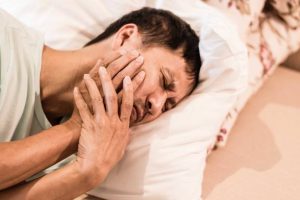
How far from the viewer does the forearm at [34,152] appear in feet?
2.68

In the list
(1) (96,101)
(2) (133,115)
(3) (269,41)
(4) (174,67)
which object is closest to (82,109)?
(1) (96,101)

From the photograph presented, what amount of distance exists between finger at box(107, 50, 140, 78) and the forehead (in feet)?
0.20

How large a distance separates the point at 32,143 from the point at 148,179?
0.27 meters

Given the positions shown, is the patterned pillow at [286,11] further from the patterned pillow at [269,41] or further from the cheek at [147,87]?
the cheek at [147,87]

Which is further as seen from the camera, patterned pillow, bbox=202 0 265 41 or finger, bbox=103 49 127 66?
patterned pillow, bbox=202 0 265 41

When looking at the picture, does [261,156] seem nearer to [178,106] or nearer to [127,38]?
[178,106]

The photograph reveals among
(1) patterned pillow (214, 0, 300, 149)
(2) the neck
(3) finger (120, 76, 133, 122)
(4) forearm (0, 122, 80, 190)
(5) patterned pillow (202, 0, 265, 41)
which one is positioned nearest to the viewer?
(4) forearm (0, 122, 80, 190)

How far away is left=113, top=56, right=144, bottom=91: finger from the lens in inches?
37.1

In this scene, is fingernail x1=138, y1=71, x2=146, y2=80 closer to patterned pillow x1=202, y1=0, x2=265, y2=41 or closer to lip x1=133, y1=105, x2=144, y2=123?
lip x1=133, y1=105, x2=144, y2=123

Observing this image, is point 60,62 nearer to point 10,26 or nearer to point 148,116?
point 10,26

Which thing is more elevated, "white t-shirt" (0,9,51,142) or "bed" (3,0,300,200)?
"white t-shirt" (0,9,51,142)

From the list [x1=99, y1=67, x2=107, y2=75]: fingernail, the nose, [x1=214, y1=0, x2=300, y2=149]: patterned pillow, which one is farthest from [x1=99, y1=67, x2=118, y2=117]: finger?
[x1=214, y1=0, x2=300, y2=149]: patterned pillow

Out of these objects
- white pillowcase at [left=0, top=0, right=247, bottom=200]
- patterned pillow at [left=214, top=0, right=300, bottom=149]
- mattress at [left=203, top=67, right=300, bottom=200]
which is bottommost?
mattress at [left=203, top=67, right=300, bottom=200]

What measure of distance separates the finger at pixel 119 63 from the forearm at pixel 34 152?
0.48ft
